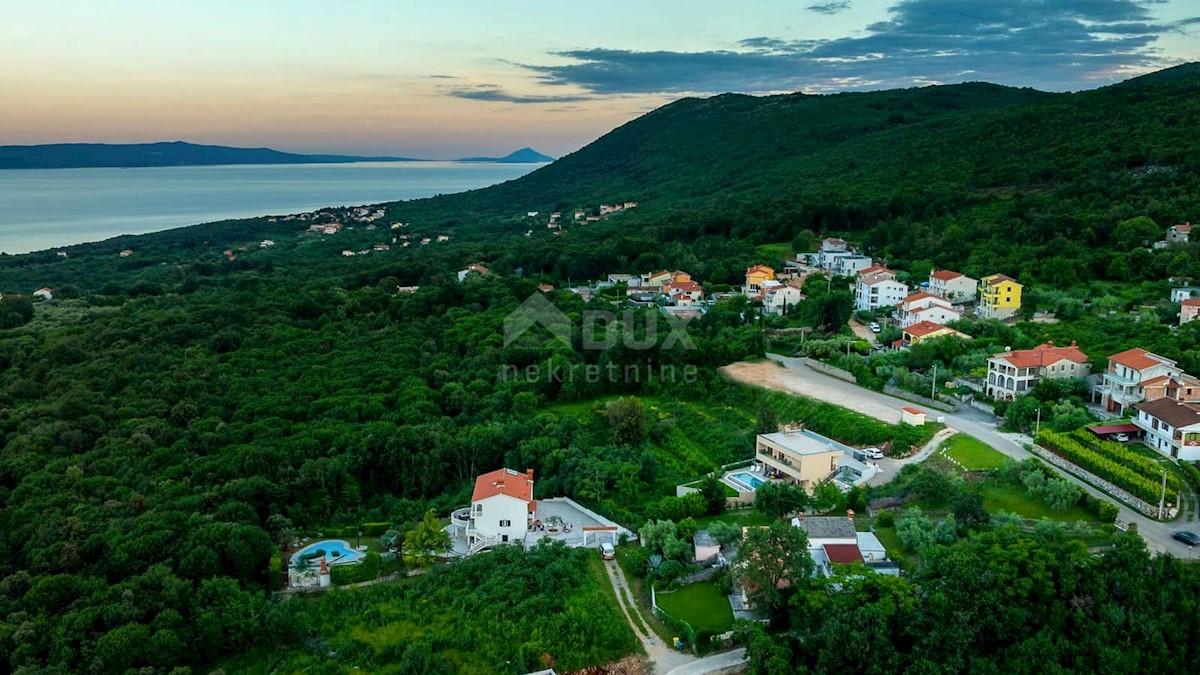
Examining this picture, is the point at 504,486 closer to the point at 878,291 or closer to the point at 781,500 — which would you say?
the point at 781,500

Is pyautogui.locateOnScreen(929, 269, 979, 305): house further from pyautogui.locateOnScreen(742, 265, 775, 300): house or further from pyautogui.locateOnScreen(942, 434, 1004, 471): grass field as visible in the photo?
pyautogui.locateOnScreen(942, 434, 1004, 471): grass field

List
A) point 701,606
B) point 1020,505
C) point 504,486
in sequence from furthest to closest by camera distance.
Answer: point 504,486 < point 1020,505 < point 701,606

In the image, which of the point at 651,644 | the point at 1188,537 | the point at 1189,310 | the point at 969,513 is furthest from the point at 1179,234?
the point at 651,644

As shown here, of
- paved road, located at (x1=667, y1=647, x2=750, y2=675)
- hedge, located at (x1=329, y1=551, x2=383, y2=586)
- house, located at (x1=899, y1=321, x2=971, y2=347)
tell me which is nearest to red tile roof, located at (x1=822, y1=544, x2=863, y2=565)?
paved road, located at (x1=667, y1=647, x2=750, y2=675)

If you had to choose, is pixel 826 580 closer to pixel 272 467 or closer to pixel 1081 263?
pixel 272 467

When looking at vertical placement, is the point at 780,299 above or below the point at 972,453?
above

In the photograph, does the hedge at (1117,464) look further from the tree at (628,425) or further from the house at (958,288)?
the house at (958,288)
